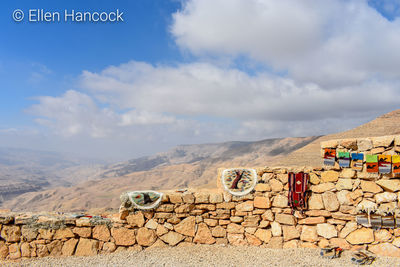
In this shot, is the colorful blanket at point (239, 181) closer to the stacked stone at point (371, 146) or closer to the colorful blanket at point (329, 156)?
the colorful blanket at point (329, 156)

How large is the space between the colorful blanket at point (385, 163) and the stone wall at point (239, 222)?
22cm

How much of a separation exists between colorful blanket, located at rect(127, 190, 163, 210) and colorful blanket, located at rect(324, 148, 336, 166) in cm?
464

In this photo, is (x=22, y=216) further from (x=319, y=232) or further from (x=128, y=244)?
(x=319, y=232)

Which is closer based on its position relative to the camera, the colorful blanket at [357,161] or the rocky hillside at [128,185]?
the colorful blanket at [357,161]

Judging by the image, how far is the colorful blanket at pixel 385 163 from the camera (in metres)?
6.35

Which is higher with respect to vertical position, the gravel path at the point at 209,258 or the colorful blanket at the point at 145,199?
the colorful blanket at the point at 145,199

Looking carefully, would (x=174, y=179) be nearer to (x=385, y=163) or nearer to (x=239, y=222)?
(x=239, y=222)

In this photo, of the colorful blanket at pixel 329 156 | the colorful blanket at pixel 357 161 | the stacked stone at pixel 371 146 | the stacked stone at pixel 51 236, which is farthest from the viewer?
the colorful blanket at pixel 329 156

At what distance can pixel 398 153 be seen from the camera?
21.0 feet

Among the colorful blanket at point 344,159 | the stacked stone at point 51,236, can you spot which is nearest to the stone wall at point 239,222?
the stacked stone at point 51,236

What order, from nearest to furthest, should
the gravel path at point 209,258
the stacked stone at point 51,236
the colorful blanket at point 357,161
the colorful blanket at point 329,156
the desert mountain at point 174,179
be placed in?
the gravel path at point 209,258 → the colorful blanket at point 357,161 → the stacked stone at point 51,236 → the colorful blanket at point 329,156 → the desert mountain at point 174,179

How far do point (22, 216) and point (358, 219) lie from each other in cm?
892

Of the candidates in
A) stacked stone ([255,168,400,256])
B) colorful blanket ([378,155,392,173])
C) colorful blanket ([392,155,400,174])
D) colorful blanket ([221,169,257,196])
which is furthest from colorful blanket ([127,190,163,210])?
colorful blanket ([392,155,400,174])

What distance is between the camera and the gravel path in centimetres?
612
